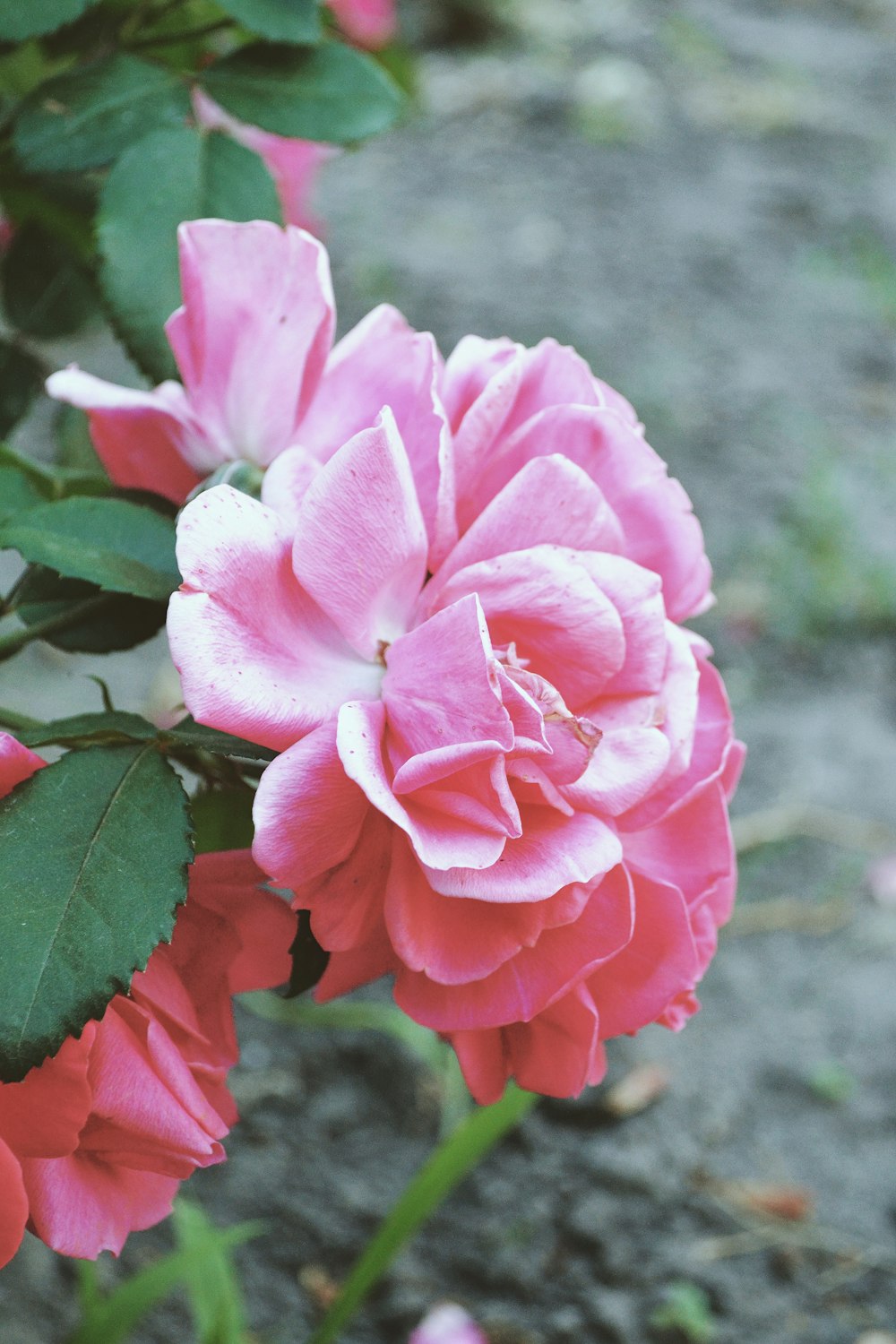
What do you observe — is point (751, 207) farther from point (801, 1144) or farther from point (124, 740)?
point (124, 740)

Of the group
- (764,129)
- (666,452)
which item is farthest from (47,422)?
(764,129)

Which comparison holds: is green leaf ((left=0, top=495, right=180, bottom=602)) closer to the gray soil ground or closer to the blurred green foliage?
the blurred green foliage

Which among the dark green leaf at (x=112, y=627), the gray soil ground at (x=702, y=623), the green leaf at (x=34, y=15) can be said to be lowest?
the gray soil ground at (x=702, y=623)

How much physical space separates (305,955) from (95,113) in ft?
1.18

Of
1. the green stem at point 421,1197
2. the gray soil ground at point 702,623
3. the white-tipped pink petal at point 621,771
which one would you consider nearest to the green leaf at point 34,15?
the white-tipped pink petal at point 621,771

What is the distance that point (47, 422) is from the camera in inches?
77.5

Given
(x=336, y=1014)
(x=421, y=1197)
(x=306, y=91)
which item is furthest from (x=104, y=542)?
(x=336, y=1014)

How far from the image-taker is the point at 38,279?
685mm

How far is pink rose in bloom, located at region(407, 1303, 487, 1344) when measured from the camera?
1.00 meters

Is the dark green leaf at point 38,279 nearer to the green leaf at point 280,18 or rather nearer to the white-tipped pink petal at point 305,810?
the green leaf at point 280,18

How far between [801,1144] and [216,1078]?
1.02 meters

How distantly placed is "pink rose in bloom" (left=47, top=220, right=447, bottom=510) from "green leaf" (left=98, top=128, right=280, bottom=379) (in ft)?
0.24

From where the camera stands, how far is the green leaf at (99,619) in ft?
1.50

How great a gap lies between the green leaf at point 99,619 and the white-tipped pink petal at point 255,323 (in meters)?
0.07
